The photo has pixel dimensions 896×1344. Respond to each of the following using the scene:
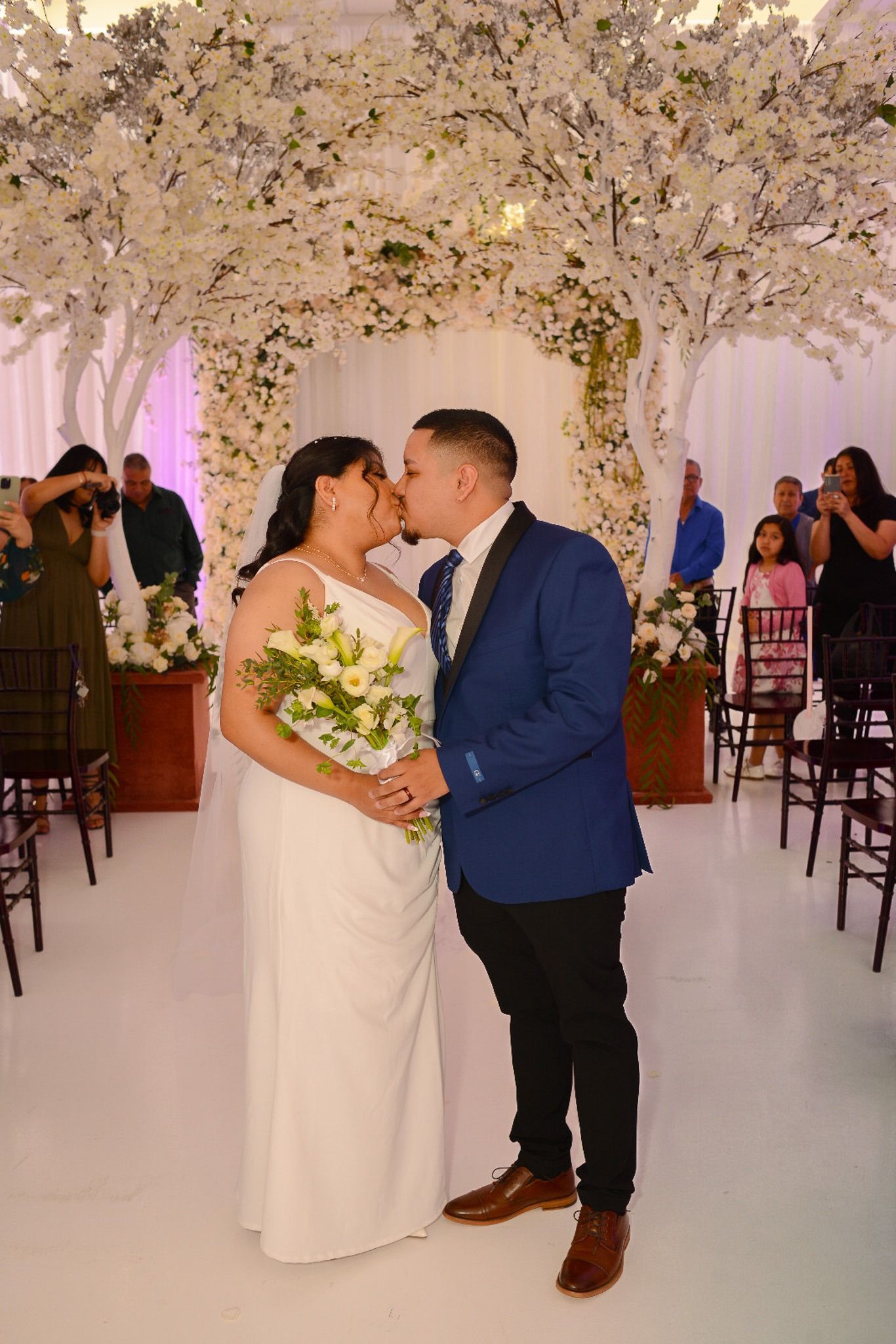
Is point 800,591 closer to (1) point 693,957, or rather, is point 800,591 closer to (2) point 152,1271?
(1) point 693,957

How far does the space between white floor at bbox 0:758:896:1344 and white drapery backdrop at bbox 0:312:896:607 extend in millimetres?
6965

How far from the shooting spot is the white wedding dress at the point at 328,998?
2.49m

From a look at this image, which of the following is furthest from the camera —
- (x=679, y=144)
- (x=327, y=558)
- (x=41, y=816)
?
(x=41, y=816)

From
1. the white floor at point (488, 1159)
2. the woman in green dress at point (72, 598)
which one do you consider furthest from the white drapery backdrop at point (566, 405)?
the white floor at point (488, 1159)

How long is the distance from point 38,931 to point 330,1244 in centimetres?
226

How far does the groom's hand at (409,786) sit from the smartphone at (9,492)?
294 centimetres

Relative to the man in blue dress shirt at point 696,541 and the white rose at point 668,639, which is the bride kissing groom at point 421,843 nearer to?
the white rose at point 668,639

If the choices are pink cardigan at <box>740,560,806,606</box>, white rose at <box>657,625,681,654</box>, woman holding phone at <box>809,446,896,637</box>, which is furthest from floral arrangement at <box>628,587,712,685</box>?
woman holding phone at <box>809,446,896,637</box>

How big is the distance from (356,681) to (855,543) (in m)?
5.32

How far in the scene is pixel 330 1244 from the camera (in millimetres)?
2551

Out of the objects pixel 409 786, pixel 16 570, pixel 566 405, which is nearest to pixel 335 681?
pixel 409 786

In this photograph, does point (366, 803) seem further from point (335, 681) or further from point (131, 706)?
point (131, 706)

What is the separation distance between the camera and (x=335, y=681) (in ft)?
7.35

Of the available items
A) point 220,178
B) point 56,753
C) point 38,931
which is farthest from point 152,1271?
point 220,178
